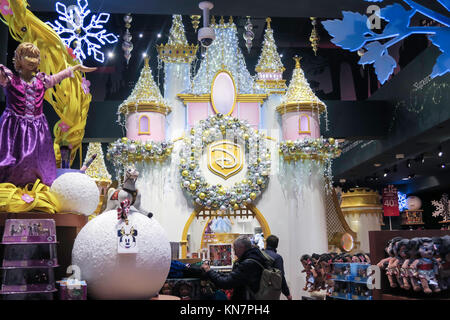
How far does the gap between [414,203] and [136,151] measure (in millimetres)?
11112

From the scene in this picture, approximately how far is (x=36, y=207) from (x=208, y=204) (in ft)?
16.1

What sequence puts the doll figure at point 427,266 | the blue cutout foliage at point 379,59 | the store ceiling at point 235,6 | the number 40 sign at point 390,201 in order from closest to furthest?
1. the doll figure at point 427,266
2. the blue cutout foliage at point 379,59
3. the store ceiling at point 235,6
4. the number 40 sign at point 390,201

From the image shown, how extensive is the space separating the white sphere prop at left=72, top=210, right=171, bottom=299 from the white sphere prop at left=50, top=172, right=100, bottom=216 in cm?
57

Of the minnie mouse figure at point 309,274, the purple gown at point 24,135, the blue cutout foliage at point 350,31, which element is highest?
the blue cutout foliage at point 350,31

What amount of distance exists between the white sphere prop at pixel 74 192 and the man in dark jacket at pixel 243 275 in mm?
937

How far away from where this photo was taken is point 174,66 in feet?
27.7

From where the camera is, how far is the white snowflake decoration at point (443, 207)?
589 inches

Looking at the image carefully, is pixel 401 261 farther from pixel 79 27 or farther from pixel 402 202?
pixel 402 202

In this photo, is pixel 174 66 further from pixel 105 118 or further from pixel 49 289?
pixel 49 289

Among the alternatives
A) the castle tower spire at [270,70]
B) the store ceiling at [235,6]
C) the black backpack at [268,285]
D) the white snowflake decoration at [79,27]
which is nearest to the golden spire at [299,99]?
the castle tower spire at [270,70]

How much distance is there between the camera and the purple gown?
3371 mm

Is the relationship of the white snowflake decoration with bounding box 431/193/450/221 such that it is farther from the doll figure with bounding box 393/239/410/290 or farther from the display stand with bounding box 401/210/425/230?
the doll figure with bounding box 393/239/410/290

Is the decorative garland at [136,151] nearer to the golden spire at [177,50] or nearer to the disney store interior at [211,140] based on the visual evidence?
the disney store interior at [211,140]

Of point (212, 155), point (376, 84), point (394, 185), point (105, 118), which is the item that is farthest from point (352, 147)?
point (105, 118)
